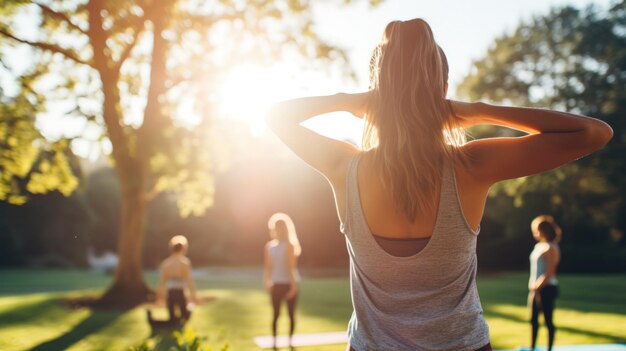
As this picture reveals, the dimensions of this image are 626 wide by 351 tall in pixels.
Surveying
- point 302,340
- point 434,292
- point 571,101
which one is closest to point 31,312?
point 302,340

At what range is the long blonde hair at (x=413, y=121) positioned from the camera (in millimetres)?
1468

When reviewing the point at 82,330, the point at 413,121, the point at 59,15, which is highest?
the point at 59,15

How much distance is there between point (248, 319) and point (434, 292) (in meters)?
12.2

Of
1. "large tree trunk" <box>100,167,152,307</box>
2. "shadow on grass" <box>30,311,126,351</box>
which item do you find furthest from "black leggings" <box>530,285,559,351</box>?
"large tree trunk" <box>100,167,152,307</box>

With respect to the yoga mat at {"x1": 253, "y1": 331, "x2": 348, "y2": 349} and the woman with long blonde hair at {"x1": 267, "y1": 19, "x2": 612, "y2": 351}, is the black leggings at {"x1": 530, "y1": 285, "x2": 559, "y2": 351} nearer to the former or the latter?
the yoga mat at {"x1": 253, "y1": 331, "x2": 348, "y2": 349}

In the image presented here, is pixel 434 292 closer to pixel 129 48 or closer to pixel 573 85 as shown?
pixel 129 48

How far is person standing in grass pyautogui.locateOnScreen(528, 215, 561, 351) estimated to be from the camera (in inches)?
317

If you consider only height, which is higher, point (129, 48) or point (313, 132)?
point (129, 48)

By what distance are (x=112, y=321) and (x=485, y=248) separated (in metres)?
26.1

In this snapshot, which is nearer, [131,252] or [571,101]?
[131,252]

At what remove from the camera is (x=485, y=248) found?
33.9 meters

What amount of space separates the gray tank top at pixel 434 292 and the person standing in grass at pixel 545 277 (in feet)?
23.7

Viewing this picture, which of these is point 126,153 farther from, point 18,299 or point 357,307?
point 357,307

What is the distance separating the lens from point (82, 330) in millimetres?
11555
